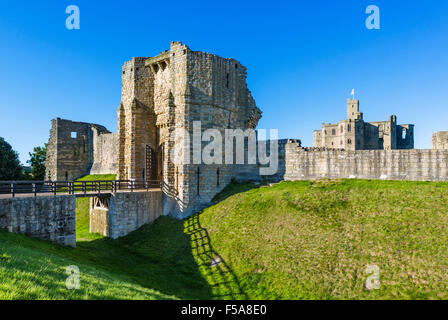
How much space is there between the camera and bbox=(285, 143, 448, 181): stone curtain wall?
1627 centimetres

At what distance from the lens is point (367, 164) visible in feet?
59.9

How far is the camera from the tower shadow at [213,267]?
11.8 metres

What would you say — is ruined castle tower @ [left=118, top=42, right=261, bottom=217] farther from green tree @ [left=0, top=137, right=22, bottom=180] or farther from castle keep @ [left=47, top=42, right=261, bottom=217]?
green tree @ [left=0, top=137, right=22, bottom=180]

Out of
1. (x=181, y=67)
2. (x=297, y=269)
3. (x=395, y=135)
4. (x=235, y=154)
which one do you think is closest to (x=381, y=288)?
(x=297, y=269)

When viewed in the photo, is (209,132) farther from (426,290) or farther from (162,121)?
(426,290)

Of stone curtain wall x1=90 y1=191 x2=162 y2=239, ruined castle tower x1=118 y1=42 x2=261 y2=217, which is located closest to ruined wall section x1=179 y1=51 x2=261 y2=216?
ruined castle tower x1=118 y1=42 x2=261 y2=217

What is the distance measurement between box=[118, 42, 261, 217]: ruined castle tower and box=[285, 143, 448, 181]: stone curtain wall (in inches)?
201

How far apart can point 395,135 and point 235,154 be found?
6134 centimetres

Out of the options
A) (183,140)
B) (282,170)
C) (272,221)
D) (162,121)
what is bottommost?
(272,221)

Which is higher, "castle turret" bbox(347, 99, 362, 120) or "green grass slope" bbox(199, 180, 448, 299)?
"castle turret" bbox(347, 99, 362, 120)

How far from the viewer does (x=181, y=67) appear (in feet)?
70.6

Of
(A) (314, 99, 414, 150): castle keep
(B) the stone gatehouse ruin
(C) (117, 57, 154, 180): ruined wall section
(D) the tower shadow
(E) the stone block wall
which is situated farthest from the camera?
(A) (314, 99, 414, 150): castle keep

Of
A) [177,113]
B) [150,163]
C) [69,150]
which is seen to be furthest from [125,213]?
[69,150]

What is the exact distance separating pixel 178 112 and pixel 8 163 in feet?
80.9
